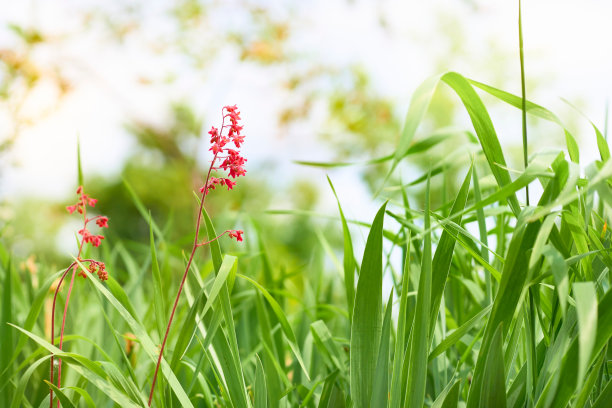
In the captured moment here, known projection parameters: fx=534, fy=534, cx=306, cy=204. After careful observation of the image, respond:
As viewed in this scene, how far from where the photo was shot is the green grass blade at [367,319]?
0.41 meters

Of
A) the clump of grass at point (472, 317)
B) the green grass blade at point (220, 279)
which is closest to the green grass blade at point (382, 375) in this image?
the clump of grass at point (472, 317)

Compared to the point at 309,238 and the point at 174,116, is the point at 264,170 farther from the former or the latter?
the point at 174,116

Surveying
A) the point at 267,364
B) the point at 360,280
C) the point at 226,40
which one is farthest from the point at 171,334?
the point at 226,40

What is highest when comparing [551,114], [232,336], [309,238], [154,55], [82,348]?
[154,55]

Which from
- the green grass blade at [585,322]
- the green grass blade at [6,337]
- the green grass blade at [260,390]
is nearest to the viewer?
the green grass blade at [585,322]

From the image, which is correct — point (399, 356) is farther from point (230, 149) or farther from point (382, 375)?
point (230, 149)

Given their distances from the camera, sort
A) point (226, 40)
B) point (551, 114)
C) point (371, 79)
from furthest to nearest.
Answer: point (371, 79), point (226, 40), point (551, 114)

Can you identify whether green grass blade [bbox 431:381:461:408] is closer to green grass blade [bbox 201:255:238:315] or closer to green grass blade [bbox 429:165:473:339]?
green grass blade [bbox 429:165:473:339]

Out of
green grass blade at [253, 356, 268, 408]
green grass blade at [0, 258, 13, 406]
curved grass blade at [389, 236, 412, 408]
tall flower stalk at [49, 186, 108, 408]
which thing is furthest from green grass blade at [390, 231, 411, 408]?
green grass blade at [0, 258, 13, 406]

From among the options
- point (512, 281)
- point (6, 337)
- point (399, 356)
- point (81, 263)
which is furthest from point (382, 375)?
point (6, 337)

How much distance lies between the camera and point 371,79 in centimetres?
561

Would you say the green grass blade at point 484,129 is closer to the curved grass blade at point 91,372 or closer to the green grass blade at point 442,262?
the green grass blade at point 442,262

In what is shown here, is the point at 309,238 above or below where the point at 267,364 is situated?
below

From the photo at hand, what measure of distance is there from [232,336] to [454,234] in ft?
0.63
